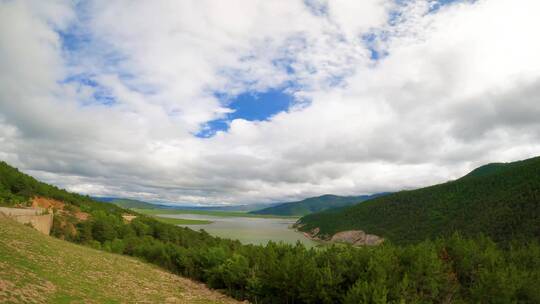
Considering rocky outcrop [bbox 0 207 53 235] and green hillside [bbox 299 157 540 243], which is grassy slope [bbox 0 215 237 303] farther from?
green hillside [bbox 299 157 540 243]

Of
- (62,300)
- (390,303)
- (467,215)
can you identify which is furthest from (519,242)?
(62,300)

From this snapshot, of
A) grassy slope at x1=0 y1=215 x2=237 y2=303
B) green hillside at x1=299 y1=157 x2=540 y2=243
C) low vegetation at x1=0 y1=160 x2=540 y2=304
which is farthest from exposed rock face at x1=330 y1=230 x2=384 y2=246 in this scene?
grassy slope at x1=0 y1=215 x2=237 y2=303

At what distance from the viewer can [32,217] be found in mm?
44625

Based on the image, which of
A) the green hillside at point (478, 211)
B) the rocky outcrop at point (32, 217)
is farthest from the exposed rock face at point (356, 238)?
the rocky outcrop at point (32, 217)

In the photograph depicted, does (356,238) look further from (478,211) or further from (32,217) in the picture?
(32,217)

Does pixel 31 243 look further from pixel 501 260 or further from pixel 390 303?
pixel 501 260

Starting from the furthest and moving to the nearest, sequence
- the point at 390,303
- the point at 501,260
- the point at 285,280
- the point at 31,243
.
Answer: the point at 501,260 < the point at 285,280 < the point at 390,303 < the point at 31,243

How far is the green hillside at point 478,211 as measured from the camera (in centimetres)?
11112

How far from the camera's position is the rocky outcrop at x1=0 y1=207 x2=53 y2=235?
40.7 meters

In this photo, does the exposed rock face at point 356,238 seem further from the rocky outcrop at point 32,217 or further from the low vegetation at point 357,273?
the rocky outcrop at point 32,217

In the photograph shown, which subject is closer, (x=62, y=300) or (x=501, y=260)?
(x=62, y=300)

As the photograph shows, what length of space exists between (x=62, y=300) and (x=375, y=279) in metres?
28.4

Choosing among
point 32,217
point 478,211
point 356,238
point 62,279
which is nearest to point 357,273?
point 62,279

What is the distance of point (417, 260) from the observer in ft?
135
